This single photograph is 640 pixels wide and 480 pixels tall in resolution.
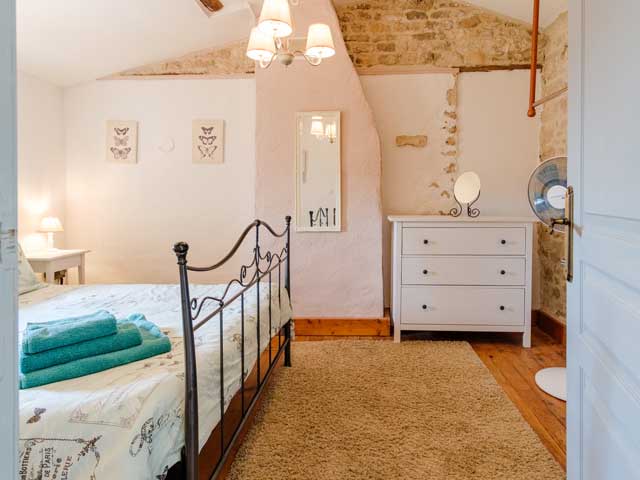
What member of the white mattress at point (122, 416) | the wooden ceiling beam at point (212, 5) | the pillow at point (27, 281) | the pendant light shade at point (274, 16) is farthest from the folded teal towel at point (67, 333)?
the wooden ceiling beam at point (212, 5)

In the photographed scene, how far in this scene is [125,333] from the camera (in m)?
1.44

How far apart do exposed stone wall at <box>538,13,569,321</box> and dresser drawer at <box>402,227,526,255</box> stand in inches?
18.3

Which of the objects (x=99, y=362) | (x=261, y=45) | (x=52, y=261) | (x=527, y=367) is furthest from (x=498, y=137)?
(x=52, y=261)

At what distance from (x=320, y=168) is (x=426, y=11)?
179cm

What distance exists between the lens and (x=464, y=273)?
11.1 feet

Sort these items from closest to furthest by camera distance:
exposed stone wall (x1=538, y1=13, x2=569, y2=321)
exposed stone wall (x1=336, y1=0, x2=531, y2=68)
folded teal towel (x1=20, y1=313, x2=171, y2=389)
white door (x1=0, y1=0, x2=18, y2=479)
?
1. white door (x1=0, y1=0, x2=18, y2=479)
2. folded teal towel (x1=20, y1=313, x2=171, y2=389)
3. exposed stone wall (x1=538, y1=13, x2=569, y2=321)
4. exposed stone wall (x1=336, y1=0, x2=531, y2=68)

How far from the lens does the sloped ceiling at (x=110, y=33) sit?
3.10m

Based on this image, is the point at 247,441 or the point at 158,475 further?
the point at 247,441

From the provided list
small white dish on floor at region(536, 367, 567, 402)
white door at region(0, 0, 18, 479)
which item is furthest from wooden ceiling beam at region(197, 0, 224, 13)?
small white dish on floor at region(536, 367, 567, 402)

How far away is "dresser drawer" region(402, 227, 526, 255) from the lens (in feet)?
11.0

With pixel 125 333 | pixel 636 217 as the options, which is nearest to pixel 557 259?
pixel 636 217

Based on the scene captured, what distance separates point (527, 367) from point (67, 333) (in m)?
2.81

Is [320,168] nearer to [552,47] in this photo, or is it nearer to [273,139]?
[273,139]

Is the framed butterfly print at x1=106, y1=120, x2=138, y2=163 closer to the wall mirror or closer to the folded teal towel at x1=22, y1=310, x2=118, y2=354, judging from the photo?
the wall mirror
